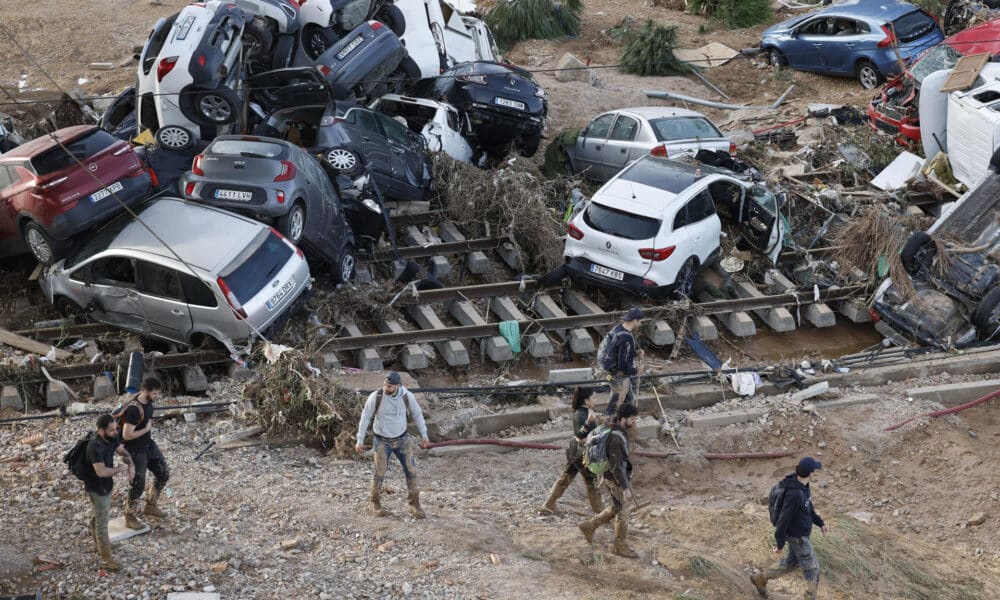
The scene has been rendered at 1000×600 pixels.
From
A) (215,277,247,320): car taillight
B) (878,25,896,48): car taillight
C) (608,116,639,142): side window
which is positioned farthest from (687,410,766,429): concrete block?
(878,25,896,48): car taillight

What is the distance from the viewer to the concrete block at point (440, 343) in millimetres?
13500

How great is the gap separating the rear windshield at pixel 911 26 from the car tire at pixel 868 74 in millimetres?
759

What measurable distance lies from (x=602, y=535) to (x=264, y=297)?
5015 millimetres

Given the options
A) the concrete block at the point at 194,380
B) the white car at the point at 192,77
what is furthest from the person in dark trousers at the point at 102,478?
the white car at the point at 192,77

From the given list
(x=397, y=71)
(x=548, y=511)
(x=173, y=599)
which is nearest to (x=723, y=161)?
(x=397, y=71)

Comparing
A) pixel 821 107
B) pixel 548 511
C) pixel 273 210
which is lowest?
pixel 821 107

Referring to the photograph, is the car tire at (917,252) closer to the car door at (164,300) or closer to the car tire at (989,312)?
the car tire at (989,312)

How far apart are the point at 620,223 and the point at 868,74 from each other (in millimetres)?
10753

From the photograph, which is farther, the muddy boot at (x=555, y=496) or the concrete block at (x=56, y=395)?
the concrete block at (x=56, y=395)

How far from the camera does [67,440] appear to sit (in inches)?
428

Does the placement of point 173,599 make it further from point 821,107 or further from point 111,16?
point 111,16

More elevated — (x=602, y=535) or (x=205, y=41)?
(x=205, y=41)

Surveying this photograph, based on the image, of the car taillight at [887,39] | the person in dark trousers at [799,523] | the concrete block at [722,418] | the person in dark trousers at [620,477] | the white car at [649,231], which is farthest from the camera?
the car taillight at [887,39]

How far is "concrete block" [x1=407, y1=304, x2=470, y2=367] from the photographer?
13.5 metres
